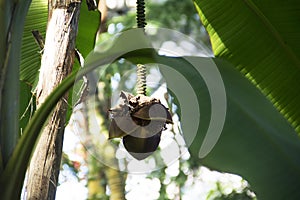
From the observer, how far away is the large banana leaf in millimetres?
1370

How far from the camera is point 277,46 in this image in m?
1.38

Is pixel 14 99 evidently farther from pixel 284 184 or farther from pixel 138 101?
pixel 284 184

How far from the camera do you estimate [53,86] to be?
3.90ft

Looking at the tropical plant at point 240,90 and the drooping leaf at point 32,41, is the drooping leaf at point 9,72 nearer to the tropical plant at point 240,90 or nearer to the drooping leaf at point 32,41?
the tropical plant at point 240,90

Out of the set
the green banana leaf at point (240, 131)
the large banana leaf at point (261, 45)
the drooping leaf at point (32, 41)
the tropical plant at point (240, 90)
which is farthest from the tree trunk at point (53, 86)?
the drooping leaf at point (32, 41)

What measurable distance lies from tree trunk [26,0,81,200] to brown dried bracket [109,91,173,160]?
0.12 metres

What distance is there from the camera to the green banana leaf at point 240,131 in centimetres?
109

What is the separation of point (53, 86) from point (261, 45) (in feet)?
1.67

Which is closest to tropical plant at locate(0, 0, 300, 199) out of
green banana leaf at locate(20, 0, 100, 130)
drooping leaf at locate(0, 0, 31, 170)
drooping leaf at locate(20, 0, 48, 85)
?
drooping leaf at locate(0, 0, 31, 170)

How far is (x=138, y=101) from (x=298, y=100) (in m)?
0.48

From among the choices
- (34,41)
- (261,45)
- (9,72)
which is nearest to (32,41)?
(34,41)

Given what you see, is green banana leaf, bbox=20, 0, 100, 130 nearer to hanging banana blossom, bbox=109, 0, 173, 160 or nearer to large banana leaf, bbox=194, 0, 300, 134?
large banana leaf, bbox=194, 0, 300, 134

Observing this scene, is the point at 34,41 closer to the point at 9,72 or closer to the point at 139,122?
the point at 139,122

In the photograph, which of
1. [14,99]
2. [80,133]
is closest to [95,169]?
[80,133]
